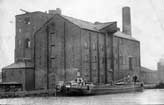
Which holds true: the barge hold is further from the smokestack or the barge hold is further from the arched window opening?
the smokestack

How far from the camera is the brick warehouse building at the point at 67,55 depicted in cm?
4694

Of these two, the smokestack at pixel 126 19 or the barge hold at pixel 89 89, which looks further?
the smokestack at pixel 126 19

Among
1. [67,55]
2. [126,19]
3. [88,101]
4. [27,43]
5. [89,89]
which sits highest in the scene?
[126,19]

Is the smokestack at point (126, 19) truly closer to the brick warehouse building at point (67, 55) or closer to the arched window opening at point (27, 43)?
the brick warehouse building at point (67, 55)

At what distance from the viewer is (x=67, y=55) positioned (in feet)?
155

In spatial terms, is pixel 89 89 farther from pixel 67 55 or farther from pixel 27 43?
pixel 27 43

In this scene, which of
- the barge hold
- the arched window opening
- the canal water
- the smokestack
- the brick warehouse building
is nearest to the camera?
the canal water

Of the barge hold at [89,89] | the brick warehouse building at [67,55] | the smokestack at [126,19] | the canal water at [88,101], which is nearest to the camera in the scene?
the canal water at [88,101]

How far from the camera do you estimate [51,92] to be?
138 feet

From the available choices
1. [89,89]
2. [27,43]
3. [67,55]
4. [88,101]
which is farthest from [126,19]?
[88,101]

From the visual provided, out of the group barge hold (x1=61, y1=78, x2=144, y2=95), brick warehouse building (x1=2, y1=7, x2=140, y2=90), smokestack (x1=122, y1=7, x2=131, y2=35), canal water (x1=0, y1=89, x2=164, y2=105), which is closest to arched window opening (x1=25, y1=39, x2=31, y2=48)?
brick warehouse building (x1=2, y1=7, x2=140, y2=90)

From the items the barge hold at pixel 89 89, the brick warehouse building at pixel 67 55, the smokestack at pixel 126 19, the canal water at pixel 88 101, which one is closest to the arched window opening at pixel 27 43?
the brick warehouse building at pixel 67 55

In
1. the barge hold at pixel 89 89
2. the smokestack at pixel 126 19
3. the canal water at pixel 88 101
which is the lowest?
the canal water at pixel 88 101

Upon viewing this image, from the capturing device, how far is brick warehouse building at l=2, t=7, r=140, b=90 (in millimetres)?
46938
